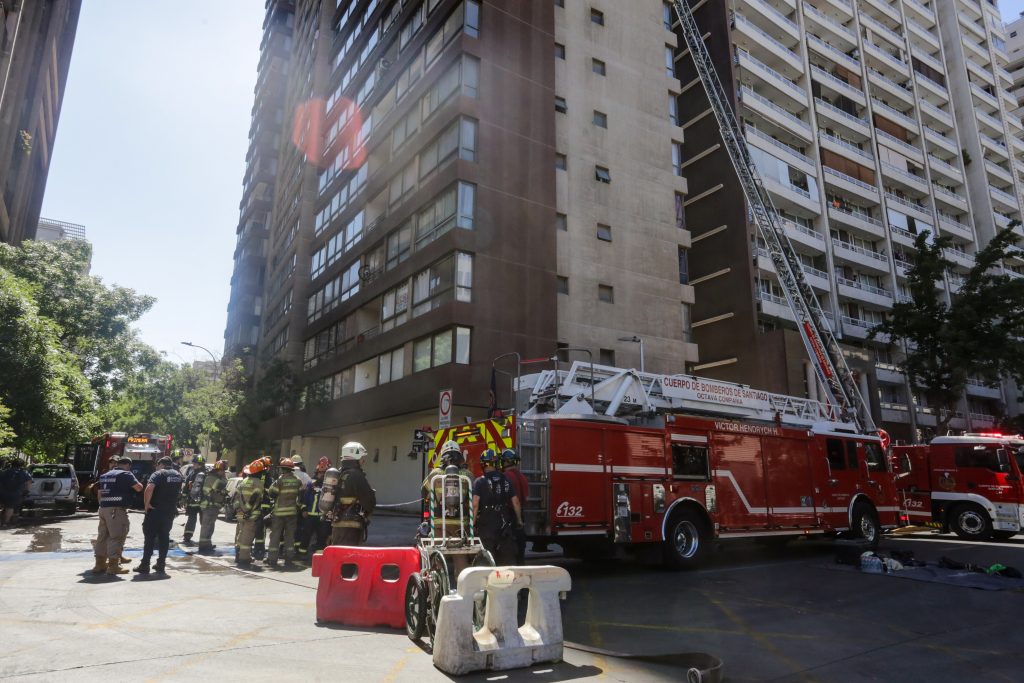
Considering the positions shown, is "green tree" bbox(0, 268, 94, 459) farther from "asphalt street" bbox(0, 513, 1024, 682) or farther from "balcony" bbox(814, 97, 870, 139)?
"balcony" bbox(814, 97, 870, 139)

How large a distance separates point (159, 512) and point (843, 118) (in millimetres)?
46429

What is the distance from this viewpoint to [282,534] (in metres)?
11.0

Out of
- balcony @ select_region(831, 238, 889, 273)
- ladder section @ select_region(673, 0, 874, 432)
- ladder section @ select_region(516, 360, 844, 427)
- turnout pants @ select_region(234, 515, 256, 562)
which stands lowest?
turnout pants @ select_region(234, 515, 256, 562)

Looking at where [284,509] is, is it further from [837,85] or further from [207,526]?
[837,85]

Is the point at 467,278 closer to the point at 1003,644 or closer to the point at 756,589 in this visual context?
the point at 756,589

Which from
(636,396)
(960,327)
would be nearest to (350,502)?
(636,396)

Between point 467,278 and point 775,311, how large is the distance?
61.6 ft

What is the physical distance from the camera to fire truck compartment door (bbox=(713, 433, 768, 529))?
38.2 ft

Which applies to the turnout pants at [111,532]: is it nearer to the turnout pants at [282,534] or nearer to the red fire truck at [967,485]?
the turnout pants at [282,534]

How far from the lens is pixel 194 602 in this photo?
7.35 meters

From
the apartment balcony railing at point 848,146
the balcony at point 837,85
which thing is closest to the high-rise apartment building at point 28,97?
the apartment balcony railing at point 848,146

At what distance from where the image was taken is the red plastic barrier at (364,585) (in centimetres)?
652

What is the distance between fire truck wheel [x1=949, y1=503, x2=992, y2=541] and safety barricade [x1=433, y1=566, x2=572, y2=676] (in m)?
15.8

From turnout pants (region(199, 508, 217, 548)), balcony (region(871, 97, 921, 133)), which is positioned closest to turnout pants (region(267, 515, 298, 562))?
turnout pants (region(199, 508, 217, 548))
